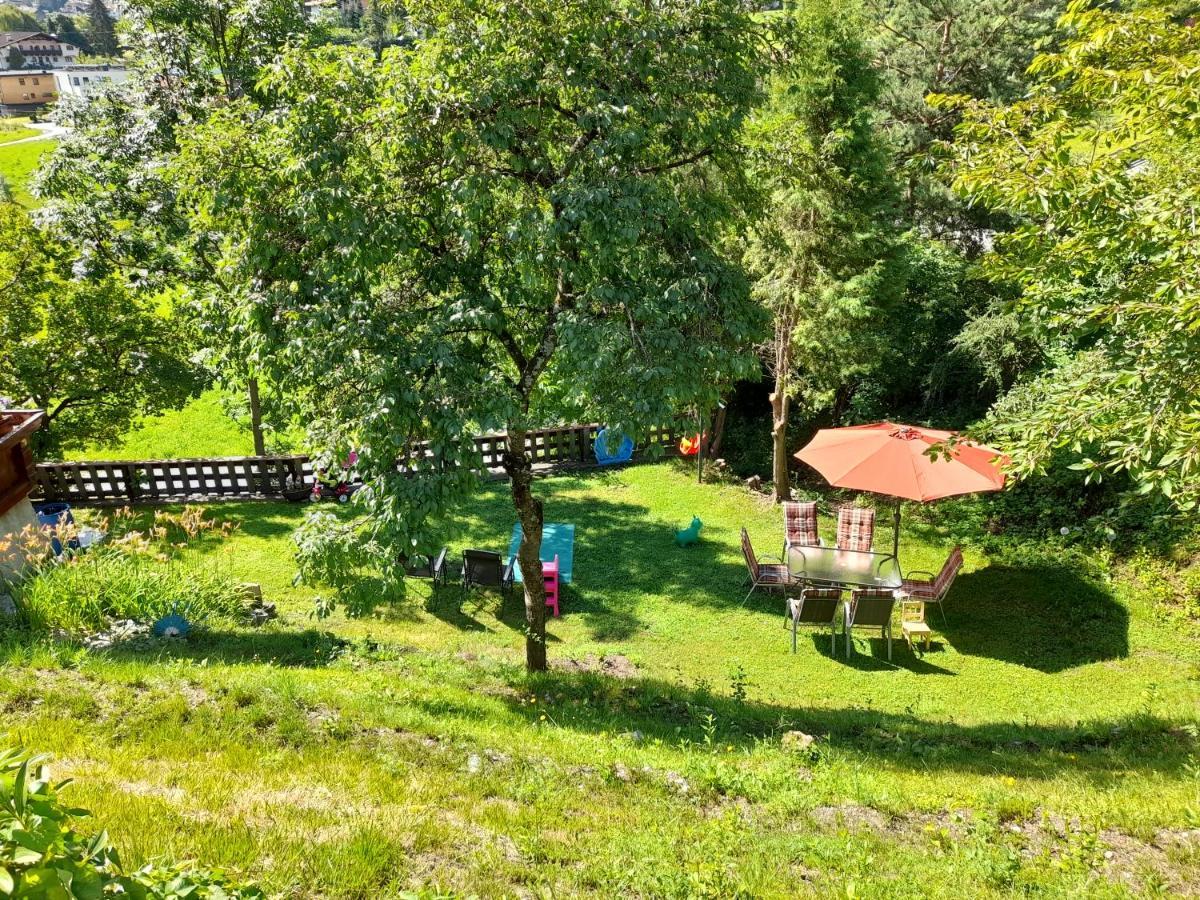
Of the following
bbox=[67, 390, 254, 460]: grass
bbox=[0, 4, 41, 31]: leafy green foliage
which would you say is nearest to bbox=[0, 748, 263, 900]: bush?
bbox=[67, 390, 254, 460]: grass

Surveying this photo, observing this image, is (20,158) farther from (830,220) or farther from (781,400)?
(830,220)

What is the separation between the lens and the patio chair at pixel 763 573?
10672mm

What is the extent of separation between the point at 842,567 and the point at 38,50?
159307mm

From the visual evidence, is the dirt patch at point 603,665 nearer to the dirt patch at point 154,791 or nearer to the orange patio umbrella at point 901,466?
the orange patio umbrella at point 901,466

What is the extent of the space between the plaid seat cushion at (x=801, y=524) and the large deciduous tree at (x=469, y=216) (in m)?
5.54

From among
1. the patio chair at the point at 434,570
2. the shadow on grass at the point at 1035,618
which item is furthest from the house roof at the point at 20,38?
the shadow on grass at the point at 1035,618

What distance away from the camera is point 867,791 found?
5.21 metres

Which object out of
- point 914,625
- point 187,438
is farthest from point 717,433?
point 187,438

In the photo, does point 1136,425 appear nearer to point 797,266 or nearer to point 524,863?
point 524,863

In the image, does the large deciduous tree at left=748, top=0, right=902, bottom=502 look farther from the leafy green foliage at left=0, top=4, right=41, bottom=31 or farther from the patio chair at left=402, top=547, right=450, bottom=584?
the leafy green foliage at left=0, top=4, right=41, bottom=31

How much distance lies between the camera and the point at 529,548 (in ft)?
25.6

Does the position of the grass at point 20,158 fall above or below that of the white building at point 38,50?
below

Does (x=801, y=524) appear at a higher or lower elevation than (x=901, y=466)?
lower

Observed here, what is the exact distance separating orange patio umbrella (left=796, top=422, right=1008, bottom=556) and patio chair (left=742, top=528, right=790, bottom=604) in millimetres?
1558
